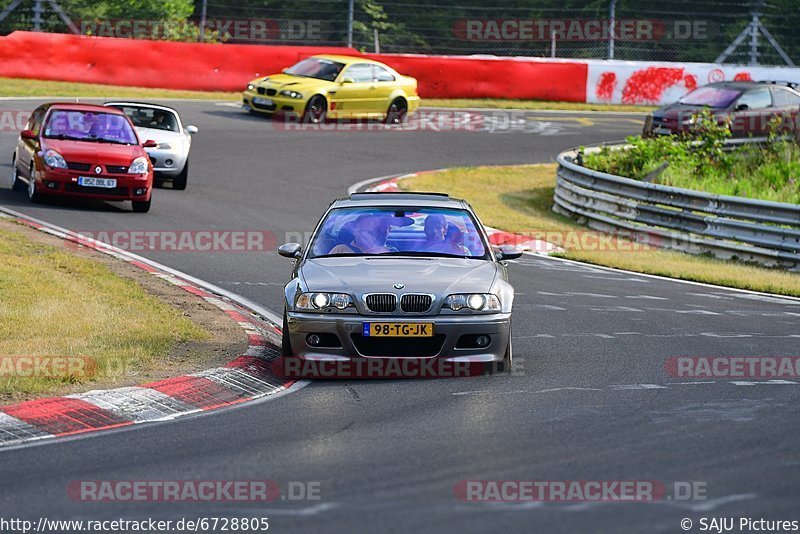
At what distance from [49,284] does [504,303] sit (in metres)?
5.16

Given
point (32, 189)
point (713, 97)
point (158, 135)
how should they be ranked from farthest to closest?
1. point (713, 97)
2. point (158, 135)
3. point (32, 189)

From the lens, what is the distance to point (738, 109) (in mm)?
28703

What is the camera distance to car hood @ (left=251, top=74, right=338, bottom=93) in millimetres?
30016

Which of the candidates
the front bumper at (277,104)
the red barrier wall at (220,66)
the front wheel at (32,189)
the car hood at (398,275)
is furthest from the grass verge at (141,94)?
the car hood at (398,275)

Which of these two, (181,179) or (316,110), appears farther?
(316,110)

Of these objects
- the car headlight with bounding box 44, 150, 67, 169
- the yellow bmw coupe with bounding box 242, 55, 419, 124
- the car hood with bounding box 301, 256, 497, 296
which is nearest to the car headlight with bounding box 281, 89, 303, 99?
the yellow bmw coupe with bounding box 242, 55, 419, 124

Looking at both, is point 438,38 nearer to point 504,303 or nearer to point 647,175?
point 647,175

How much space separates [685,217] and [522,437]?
13.4 meters

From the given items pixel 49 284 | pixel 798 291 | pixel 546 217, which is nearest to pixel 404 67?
pixel 546 217

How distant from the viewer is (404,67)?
118ft

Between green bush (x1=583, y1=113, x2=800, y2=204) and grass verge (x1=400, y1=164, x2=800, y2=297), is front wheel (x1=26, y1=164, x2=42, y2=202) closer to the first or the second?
grass verge (x1=400, y1=164, x2=800, y2=297)

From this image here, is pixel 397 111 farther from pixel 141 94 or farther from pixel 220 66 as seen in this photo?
pixel 141 94

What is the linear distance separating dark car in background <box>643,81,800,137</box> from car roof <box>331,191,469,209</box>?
1661 cm

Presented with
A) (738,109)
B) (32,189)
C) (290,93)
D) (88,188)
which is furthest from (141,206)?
(738,109)
